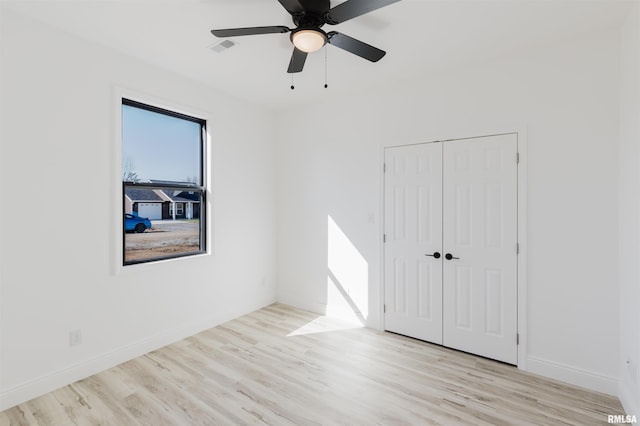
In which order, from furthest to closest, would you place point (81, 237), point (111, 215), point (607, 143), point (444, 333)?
point (444, 333) → point (111, 215) → point (81, 237) → point (607, 143)

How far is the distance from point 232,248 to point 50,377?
2.01 meters

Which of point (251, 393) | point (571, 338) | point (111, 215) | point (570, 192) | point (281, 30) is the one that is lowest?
point (251, 393)

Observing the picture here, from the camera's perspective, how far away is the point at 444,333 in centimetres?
315

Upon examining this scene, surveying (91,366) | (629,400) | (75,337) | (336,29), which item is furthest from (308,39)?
(629,400)

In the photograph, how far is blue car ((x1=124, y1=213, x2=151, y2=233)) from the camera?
2.99 m

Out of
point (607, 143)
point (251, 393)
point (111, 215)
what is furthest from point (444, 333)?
point (111, 215)

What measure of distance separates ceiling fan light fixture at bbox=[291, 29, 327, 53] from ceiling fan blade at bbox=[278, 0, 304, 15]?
110 mm

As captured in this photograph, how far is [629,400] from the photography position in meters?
2.13

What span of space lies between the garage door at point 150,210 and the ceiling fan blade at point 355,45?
2430 millimetres

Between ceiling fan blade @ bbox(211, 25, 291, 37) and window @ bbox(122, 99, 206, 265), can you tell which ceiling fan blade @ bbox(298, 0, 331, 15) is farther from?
window @ bbox(122, 99, 206, 265)

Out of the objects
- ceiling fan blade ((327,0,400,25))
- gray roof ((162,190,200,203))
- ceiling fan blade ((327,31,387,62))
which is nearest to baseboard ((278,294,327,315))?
gray roof ((162,190,200,203))

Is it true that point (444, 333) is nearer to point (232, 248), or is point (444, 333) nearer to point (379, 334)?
point (379, 334)

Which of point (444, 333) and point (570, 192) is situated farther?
point (444, 333)

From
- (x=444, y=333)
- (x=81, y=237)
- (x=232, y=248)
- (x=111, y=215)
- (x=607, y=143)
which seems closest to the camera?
(x=607, y=143)
